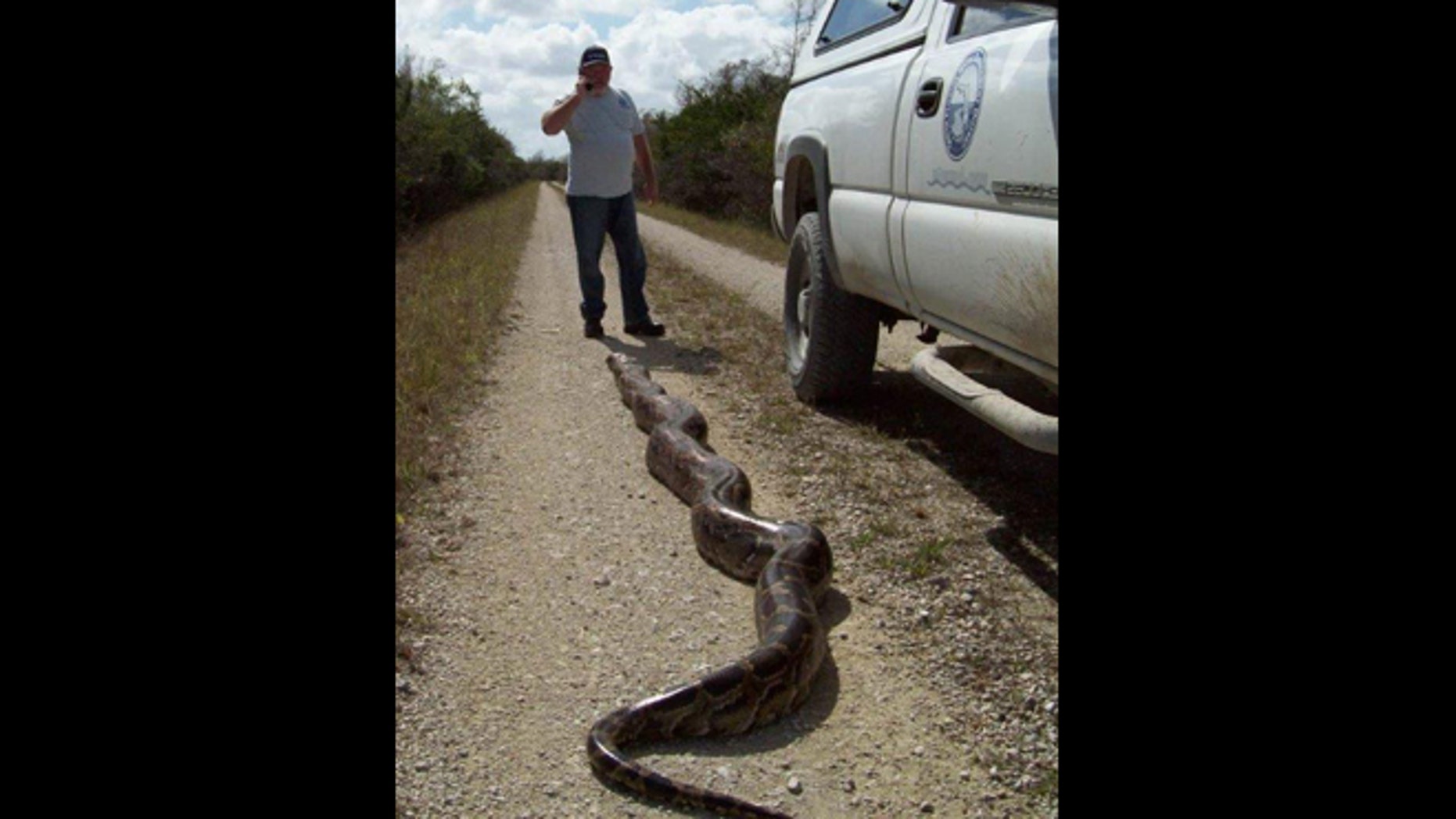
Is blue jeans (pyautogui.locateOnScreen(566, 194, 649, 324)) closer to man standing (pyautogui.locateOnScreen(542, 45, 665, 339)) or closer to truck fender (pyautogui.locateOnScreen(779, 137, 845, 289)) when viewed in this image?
man standing (pyautogui.locateOnScreen(542, 45, 665, 339))

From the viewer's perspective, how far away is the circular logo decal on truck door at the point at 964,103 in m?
4.11

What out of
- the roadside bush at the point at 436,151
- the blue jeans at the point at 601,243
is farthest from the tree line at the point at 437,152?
the blue jeans at the point at 601,243

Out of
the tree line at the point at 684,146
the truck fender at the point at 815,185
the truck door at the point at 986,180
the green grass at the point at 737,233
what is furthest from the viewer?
the tree line at the point at 684,146

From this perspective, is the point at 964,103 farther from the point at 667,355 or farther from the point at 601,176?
the point at 601,176

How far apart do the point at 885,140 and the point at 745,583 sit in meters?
2.16

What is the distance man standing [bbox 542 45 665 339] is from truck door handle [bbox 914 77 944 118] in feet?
15.8

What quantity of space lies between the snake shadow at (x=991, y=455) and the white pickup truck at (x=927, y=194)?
1.16 ft

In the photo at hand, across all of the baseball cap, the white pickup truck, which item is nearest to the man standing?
the baseball cap

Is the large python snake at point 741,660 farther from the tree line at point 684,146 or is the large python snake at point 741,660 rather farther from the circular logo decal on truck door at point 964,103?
the tree line at point 684,146

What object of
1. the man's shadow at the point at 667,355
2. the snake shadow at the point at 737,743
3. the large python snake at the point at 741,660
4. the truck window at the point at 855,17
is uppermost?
the truck window at the point at 855,17
